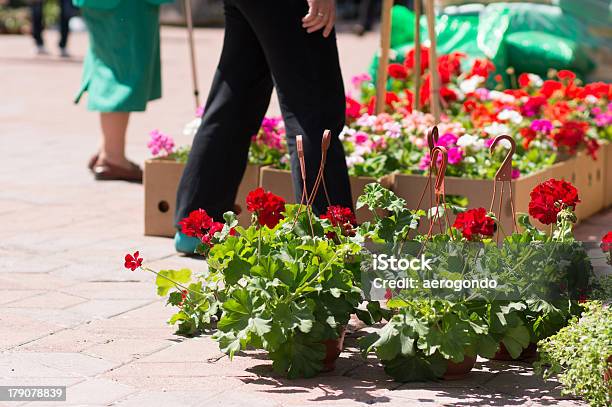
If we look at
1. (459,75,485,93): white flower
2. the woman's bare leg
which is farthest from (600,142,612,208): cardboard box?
the woman's bare leg

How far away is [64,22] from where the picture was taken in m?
15.2

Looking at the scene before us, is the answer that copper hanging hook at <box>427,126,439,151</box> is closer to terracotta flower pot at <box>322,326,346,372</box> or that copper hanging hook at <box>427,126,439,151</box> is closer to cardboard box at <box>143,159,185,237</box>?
terracotta flower pot at <box>322,326,346,372</box>

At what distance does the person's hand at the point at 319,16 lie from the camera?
397 cm

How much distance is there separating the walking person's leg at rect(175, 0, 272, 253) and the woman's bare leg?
1.79 meters

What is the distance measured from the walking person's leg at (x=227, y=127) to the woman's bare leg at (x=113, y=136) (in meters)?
1.79

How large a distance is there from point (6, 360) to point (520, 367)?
1404 millimetres

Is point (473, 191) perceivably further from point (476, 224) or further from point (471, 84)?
point (471, 84)

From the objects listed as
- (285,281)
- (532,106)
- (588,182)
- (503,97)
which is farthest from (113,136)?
(285,281)

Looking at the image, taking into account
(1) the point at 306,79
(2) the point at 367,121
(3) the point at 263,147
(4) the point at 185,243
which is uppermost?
(1) the point at 306,79

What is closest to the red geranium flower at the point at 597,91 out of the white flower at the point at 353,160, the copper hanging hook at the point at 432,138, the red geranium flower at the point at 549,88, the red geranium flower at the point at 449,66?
the red geranium flower at the point at 549,88

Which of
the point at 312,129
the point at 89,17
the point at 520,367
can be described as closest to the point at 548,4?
the point at 89,17

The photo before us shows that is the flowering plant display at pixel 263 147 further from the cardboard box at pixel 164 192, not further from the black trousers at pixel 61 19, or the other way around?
the black trousers at pixel 61 19

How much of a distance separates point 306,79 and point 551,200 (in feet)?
3.34

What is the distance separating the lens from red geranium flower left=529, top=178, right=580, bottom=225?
3357mm
